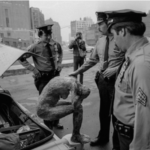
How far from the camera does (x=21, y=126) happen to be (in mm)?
2062

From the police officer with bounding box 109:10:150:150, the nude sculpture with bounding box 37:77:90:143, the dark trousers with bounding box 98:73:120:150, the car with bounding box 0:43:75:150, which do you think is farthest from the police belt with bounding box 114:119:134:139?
the dark trousers with bounding box 98:73:120:150

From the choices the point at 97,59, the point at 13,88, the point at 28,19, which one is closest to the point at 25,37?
the point at 28,19

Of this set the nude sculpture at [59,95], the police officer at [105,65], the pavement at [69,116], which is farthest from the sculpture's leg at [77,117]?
the pavement at [69,116]

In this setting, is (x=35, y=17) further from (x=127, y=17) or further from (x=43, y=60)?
(x=127, y=17)

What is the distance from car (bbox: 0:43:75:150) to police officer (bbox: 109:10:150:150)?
603 mm

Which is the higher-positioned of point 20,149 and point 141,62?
point 141,62

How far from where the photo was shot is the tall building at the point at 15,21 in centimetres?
5781

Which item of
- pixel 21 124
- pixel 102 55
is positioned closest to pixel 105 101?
pixel 102 55

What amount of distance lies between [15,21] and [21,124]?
64.1 meters

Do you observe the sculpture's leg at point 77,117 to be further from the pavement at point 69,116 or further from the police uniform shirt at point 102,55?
the pavement at point 69,116

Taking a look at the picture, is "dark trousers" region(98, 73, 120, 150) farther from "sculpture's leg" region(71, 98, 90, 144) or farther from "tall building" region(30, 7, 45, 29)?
"tall building" region(30, 7, 45, 29)

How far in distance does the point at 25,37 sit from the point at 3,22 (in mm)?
8145

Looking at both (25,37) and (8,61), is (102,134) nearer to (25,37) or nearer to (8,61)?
(8,61)

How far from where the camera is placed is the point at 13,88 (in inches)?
273
